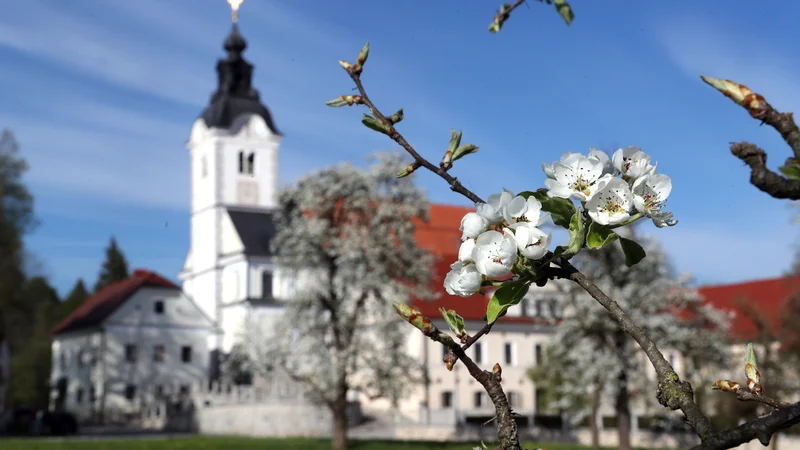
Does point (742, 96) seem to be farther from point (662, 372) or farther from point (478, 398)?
point (478, 398)

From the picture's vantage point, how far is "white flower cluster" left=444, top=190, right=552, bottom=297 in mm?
1811

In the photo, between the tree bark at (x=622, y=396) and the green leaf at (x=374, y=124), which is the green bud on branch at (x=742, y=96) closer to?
the green leaf at (x=374, y=124)

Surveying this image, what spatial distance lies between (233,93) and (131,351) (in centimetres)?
2161

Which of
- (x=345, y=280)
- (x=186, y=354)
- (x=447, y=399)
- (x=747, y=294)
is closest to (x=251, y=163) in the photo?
(x=186, y=354)

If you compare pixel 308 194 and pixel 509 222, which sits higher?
pixel 308 194

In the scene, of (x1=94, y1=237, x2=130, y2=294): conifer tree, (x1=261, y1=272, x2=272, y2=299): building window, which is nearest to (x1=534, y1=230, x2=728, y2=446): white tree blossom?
(x1=261, y1=272, x2=272, y2=299): building window

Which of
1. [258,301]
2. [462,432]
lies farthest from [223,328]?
[462,432]

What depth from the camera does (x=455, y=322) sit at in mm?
1911

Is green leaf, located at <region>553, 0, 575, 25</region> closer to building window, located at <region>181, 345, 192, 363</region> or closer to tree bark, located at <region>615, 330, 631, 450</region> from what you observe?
tree bark, located at <region>615, 330, 631, 450</region>

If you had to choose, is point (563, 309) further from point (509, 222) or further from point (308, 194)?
point (509, 222)

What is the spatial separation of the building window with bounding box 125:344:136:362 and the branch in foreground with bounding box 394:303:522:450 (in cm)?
6386

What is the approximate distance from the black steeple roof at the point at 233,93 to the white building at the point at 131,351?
13616 mm

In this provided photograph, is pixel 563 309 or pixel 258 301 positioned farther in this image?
pixel 258 301

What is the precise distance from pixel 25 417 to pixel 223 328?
19.8 metres
